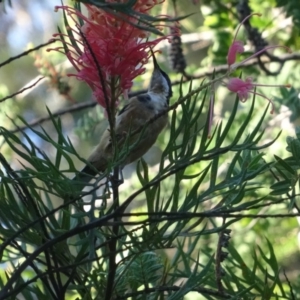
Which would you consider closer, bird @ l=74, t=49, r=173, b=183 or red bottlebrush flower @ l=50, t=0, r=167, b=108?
red bottlebrush flower @ l=50, t=0, r=167, b=108

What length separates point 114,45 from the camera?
1.62 ft

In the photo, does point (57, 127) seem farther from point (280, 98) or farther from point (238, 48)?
point (280, 98)

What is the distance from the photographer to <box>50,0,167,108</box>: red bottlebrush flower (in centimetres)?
49

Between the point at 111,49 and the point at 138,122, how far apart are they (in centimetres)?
24

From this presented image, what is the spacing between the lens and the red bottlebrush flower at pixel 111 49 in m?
0.49

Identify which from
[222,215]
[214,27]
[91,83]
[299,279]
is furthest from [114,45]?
[214,27]

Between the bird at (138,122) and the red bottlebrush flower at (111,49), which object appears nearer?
the red bottlebrush flower at (111,49)

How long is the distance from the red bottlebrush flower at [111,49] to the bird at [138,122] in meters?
0.08

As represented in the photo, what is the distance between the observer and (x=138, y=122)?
2.40ft

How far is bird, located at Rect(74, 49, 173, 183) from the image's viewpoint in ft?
2.07

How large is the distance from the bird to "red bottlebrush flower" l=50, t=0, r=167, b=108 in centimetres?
8

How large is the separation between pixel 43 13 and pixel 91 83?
2.76 meters

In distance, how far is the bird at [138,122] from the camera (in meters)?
0.63

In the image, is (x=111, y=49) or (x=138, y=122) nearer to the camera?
(x=111, y=49)
